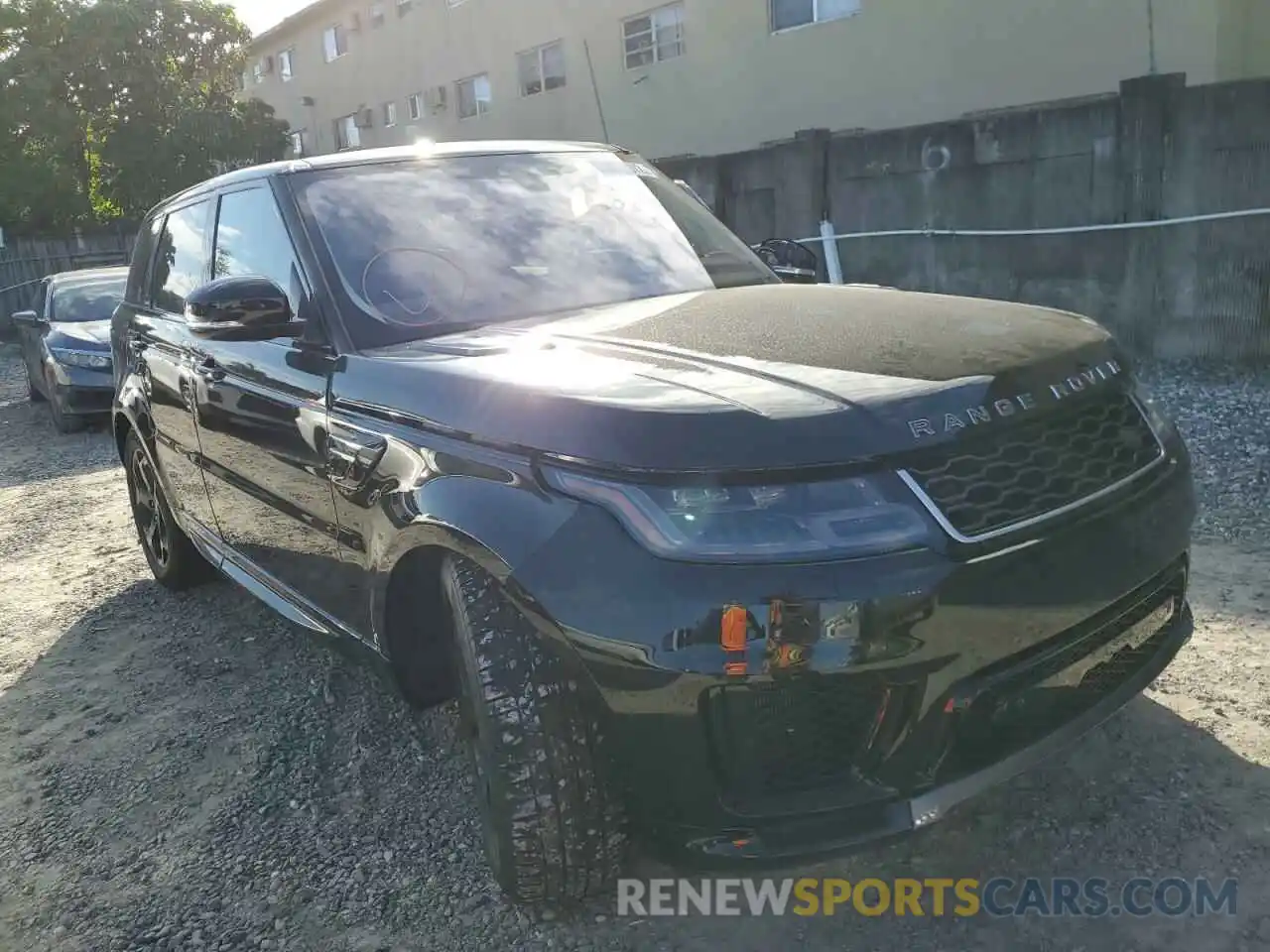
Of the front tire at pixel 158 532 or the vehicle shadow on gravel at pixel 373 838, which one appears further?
the front tire at pixel 158 532

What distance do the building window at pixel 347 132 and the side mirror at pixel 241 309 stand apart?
82.1 ft

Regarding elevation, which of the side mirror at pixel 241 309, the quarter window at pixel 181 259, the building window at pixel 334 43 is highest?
the building window at pixel 334 43

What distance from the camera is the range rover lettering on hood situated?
200 centimetres

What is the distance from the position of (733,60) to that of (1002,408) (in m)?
14.0

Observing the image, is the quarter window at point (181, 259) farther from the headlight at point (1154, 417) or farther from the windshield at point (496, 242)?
the headlight at point (1154, 417)

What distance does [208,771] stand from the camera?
3197 millimetres

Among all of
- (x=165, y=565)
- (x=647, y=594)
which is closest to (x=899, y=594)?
(x=647, y=594)

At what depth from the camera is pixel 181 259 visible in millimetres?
4215

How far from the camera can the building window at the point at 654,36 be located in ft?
51.7

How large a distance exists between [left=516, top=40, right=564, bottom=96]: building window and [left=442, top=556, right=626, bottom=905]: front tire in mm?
18102

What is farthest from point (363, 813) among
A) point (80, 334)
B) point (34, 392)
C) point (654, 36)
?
point (654, 36)

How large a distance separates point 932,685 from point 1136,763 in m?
1.23

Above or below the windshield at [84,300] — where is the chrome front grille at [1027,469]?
below

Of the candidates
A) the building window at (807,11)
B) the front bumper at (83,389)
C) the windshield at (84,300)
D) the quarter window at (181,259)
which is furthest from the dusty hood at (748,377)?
the building window at (807,11)
